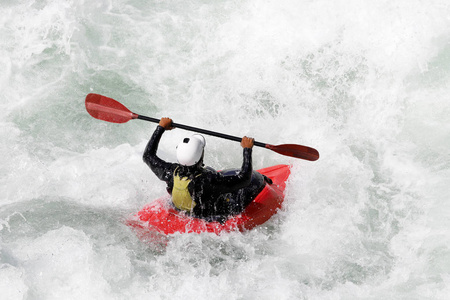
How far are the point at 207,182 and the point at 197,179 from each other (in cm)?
9

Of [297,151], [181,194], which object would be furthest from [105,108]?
[297,151]

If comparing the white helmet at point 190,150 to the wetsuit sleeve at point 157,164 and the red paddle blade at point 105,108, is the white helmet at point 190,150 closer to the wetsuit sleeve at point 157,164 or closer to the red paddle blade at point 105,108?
the wetsuit sleeve at point 157,164

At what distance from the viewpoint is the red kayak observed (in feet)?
15.4

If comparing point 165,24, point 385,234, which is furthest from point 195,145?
point 165,24

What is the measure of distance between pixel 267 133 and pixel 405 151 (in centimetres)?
168

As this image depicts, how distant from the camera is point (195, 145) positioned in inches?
169

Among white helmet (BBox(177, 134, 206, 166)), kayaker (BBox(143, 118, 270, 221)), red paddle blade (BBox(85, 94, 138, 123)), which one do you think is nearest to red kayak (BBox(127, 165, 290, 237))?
kayaker (BBox(143, 118, 270, 221))

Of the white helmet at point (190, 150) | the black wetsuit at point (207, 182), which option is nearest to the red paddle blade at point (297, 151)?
the black wetsuit at point (207, 182)

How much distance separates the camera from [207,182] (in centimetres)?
442

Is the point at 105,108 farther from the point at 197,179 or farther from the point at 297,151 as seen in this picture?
the point at 297,151

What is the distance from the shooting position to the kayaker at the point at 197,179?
4.33m

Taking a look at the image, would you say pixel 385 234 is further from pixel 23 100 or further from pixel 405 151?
pixel 23 100

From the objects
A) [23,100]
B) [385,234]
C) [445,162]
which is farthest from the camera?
[23,100]

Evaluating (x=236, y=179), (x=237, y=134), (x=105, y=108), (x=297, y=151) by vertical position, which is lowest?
(x=237, y=134)
